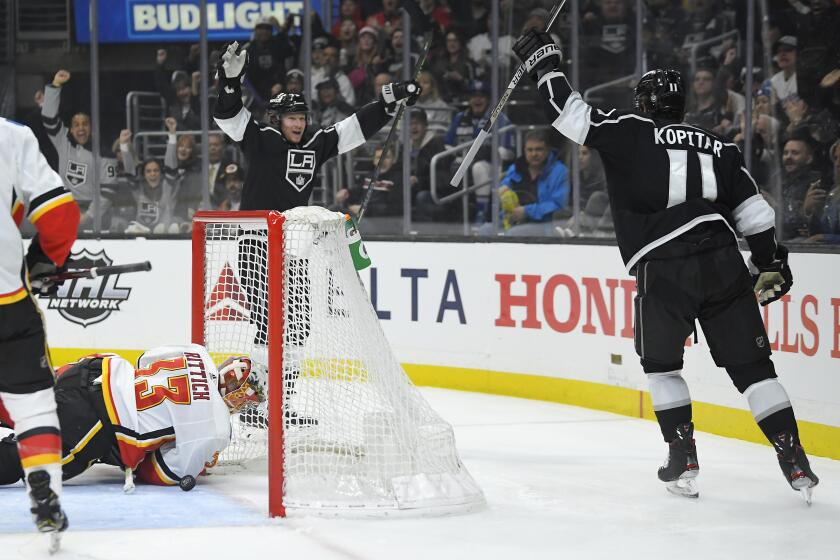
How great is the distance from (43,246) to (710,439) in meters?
2.72

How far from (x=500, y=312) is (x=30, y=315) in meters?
3.31

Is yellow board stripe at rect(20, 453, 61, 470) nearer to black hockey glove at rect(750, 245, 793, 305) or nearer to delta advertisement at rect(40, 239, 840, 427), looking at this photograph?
delta advertisement at rect(40, 239, 840, 427)

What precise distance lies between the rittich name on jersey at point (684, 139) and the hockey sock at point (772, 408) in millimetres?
679

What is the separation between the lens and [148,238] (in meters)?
6.76

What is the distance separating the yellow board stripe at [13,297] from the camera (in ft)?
9.53

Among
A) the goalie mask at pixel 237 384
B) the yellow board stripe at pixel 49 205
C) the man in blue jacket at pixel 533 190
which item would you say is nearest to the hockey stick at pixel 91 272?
the yellow board stripe at pixel 49 205

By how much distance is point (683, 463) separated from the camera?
3.67m

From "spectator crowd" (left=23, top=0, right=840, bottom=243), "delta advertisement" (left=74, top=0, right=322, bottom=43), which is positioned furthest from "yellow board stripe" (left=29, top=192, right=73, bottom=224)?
"delta advertisement" (left=74, top=0, right=322, bottom=43)

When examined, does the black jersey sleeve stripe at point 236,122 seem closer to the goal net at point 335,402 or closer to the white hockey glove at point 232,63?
the white hockey glove at point 232,63

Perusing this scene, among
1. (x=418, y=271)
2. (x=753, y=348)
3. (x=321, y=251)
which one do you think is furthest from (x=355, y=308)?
(x=418, y=271)

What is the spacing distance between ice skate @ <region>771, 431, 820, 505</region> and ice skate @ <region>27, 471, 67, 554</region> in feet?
6.41

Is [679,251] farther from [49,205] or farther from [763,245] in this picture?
[49,205]

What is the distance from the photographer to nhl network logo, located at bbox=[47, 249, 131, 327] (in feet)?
22.2

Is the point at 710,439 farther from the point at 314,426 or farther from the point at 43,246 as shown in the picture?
the point at 43,246
